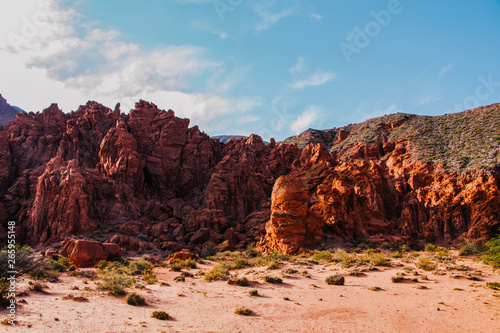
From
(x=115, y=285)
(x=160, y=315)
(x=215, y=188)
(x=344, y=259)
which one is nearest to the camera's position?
(x=160, y=315)

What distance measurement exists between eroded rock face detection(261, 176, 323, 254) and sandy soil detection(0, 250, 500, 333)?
30.3 ft

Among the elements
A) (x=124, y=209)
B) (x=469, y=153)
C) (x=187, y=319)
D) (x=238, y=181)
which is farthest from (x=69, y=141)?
(x=469, y=153)

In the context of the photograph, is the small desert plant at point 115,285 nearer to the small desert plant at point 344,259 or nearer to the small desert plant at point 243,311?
the small desert plant at point 243,311

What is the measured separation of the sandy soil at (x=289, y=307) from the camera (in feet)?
29.8

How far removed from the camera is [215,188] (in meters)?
41.8

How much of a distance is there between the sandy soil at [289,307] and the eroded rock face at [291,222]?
925 cm

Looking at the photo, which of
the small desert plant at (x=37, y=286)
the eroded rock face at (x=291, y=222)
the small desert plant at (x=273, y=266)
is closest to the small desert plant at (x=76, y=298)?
the small desert plant at (x=37, y=286)

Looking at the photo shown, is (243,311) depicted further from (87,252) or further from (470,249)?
(470,249)

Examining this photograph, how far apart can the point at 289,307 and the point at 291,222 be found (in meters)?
14.4

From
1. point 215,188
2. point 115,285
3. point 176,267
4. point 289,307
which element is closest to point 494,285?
point 289,307

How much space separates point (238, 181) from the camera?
43.7 metres

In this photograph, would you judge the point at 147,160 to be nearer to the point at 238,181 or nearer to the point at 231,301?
the point at 238,181

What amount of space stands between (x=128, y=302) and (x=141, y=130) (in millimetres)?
40925

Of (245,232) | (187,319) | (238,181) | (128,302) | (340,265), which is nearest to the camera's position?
(187,319)
